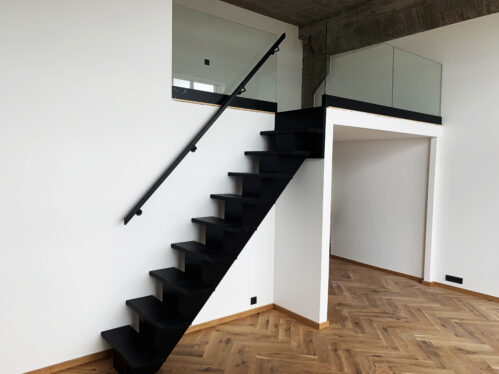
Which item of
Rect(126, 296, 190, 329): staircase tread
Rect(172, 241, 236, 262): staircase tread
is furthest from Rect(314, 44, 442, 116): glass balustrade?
Rect(126, 296, 190, 329): staircase tread

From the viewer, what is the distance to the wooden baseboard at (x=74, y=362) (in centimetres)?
296

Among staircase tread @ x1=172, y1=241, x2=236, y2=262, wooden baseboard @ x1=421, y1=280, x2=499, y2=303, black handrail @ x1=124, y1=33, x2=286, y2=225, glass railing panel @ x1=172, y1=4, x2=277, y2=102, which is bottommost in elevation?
wooden baseboard @ x1=421, y1=280, x2=499, y2=303

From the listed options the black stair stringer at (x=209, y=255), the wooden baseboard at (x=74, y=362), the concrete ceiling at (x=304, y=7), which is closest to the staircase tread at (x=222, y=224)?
the black stair stringer at (x=209, y=255)

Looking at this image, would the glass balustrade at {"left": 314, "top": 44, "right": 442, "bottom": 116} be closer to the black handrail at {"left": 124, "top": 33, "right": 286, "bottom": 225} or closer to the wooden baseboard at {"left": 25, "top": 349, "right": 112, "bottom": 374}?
the black handrail at {"left": 124, "top": 33, "right": 286, "bottom": 225}

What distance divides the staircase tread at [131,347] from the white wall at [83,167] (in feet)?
0.33

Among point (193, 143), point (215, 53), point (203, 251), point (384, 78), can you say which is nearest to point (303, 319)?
point (203, 251)

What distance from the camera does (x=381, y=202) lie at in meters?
5.99

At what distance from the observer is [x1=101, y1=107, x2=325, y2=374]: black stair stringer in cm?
290

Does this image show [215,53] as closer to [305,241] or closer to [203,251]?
[203,251]

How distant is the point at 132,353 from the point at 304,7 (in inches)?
211

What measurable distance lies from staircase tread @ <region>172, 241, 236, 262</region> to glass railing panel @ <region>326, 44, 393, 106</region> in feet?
7.60

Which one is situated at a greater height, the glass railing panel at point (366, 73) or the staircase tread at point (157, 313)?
the glass railing panel at point (366, 73)

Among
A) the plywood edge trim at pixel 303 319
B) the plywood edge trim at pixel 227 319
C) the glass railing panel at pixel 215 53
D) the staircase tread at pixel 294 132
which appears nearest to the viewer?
the glass railing panel at pixel 215 53

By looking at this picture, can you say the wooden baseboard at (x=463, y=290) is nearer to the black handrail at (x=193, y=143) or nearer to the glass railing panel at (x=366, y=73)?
the glass railing panel at (x=366, y=73)
